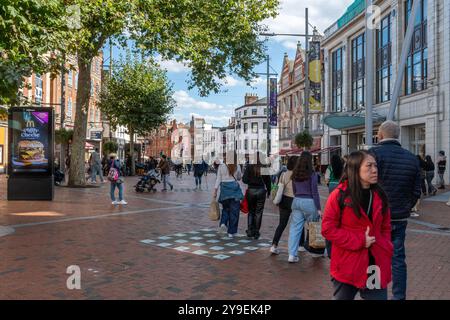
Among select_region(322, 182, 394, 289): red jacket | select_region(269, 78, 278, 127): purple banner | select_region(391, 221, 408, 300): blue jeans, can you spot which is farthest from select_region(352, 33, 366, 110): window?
select_region(322, 182, 394, 289): red jacket

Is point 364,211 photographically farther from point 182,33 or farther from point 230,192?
point 182,33

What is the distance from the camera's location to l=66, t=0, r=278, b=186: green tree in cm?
1530

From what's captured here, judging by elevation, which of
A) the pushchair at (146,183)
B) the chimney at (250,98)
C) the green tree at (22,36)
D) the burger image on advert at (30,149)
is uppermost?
the chimney at (250,98)

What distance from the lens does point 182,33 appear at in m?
17.5

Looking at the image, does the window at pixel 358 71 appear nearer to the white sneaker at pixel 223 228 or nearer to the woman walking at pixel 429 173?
the woman walking at pixel 429 173

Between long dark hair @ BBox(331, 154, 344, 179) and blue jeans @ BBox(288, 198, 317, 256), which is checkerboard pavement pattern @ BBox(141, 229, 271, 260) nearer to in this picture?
blue jeans @ BBox(288, 198, 317, 256)

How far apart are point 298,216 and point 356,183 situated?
3.50 meters

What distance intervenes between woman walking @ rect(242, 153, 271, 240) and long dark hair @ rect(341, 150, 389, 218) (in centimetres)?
471

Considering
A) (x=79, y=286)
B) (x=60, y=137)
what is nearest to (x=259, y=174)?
(x=79, y=286)

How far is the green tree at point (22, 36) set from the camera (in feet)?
25.1

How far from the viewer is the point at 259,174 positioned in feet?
26.1

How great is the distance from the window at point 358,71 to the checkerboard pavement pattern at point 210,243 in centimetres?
2726

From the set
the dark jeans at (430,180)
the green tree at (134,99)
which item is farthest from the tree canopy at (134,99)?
the dark jeans at (430,180)

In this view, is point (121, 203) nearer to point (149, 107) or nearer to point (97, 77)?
point (149, 107)
